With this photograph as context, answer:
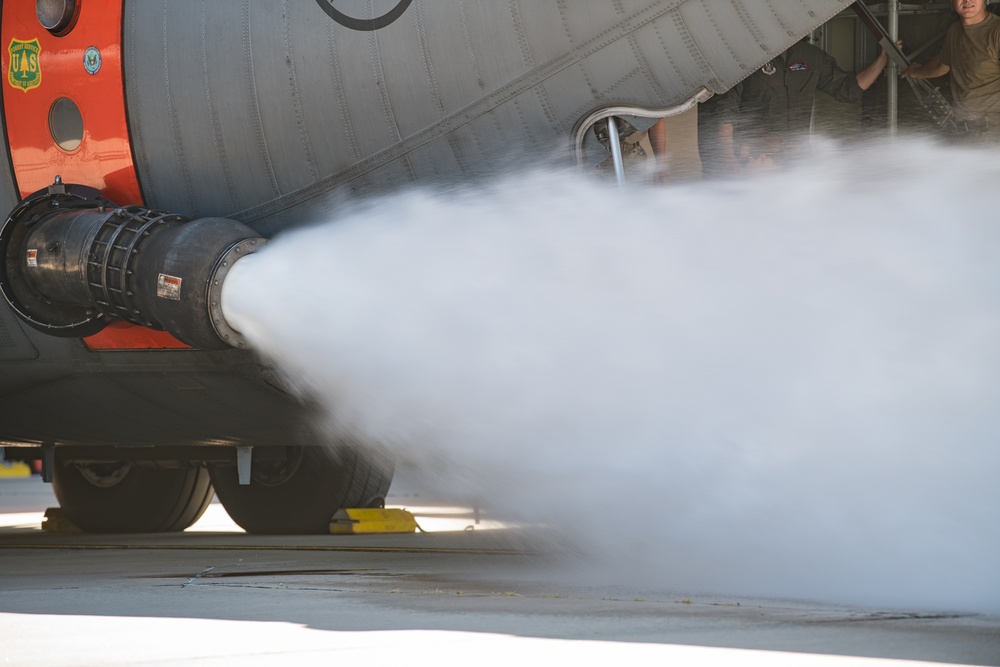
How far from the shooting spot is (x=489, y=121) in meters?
6.51

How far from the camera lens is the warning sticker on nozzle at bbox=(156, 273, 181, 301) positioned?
254 inches

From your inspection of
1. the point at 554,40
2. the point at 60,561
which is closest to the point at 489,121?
the point at 554,40

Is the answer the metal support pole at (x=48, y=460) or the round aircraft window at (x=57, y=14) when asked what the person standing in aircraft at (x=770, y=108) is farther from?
the metal support pole at (x=48, y=460)

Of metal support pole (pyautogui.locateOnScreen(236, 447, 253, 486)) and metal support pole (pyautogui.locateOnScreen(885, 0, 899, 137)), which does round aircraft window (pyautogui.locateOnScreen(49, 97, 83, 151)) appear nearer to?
metal support pole (pyautogui.locateOnScreen(236, 447, 253, 486))

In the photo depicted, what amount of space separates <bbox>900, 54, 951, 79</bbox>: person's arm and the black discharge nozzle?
3.51m

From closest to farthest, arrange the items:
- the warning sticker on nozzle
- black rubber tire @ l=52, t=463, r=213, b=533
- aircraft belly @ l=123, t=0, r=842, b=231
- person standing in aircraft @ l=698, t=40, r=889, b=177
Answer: aircraft belly @ l=123, t=0, r=842, b=231, the warning sticker on nozzle, person standing in aircraft @ l=698, t=40, r=889, b=177, black rubber tire @ l=52, t=463, r=213, b=533

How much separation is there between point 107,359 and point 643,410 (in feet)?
11.7

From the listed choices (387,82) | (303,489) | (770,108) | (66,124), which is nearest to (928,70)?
(770,108)

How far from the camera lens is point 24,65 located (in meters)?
7.49

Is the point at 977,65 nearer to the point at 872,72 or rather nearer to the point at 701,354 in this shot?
the point at 872,72

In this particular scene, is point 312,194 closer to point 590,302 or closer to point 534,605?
point 590,302

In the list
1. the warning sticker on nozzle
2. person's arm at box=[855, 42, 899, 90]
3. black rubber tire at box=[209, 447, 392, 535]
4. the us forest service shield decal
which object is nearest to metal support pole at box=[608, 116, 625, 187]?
person's arm at box=[855, 42, 899, 90]

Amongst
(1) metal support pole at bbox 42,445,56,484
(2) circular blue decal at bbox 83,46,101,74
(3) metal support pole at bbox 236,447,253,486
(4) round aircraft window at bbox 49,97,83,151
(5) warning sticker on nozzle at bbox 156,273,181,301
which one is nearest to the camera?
(5) warning sticker on nozzle at bbox 156,273,181,301

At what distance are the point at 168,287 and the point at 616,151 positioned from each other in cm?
232
